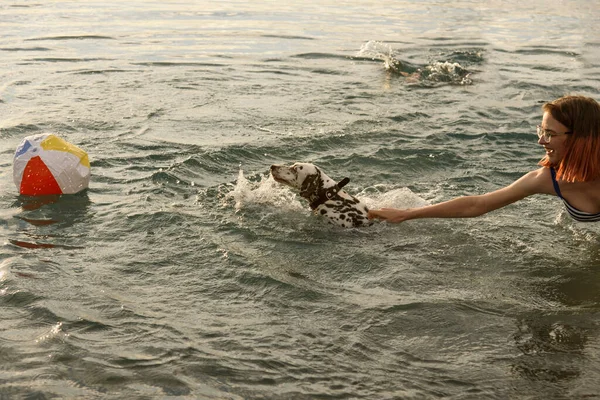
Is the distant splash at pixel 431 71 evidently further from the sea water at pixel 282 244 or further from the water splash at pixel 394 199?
the water splash at pixel 394 199

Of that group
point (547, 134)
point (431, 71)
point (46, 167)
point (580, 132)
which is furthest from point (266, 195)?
point (431, 71)

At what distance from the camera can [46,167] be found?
7.84 m

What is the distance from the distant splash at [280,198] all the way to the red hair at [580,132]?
2.03 meters

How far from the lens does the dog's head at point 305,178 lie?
23.6 feet

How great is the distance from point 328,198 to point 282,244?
23.4 inches

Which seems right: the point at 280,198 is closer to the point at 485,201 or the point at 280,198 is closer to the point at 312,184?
the point at 312,184

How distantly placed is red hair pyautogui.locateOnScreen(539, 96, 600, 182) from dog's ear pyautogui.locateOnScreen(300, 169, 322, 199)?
213cm

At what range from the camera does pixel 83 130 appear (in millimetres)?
10234

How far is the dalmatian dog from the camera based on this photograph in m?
7.18

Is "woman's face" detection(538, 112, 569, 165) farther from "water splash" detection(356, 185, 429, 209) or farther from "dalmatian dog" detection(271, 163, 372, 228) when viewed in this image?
A: "water splash" detection(356, 185, 429, 209)

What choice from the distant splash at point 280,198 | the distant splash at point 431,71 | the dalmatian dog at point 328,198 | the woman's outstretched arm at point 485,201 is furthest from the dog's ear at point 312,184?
the distant splash at point 431,71

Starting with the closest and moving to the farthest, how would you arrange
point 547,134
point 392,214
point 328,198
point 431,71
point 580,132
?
point 580,132
point 547,134
point 392,214
point 328,198
point 431,71

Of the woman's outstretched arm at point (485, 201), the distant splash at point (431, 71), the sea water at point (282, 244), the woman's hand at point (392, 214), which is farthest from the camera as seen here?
the distant splash at point (431, 71)

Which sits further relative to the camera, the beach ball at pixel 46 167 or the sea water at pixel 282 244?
the beach ball at pixel 46 167
